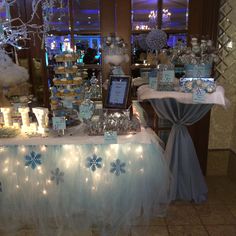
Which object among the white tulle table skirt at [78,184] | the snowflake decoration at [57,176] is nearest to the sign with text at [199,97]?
the white tulle table skirt at [78,184]

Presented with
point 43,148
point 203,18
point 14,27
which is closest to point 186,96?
point 203,18

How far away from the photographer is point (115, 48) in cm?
245

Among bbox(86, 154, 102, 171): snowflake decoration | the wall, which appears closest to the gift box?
the wall

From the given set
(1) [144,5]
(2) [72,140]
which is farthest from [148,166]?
(1) [144,5]

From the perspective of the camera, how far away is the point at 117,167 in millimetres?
2137

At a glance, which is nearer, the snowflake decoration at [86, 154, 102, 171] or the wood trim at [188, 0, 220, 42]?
the snowflake decoration at [86, 154, 102, 171]

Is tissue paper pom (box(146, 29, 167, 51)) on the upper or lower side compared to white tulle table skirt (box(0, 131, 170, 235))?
upper

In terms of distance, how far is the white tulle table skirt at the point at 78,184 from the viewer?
6.95 feet

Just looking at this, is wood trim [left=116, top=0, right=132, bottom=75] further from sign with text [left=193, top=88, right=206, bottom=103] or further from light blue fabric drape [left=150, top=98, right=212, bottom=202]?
sign with text [left=193, top=88, right=206, bottom=103]

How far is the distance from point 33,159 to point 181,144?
4.21ft

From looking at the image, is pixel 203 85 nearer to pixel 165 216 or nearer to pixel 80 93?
pixel 80 93

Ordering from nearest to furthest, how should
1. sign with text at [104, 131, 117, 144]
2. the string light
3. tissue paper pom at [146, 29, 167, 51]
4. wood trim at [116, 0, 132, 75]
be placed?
sign with text at [104, 131, 117, 144]
the string light
tissue paper pom at [146, 29, 167, 51]
wood trim at [116, 0, 132, 75]

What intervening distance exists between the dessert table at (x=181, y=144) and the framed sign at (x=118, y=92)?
0.14 meters

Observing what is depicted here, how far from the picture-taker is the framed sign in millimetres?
2277
